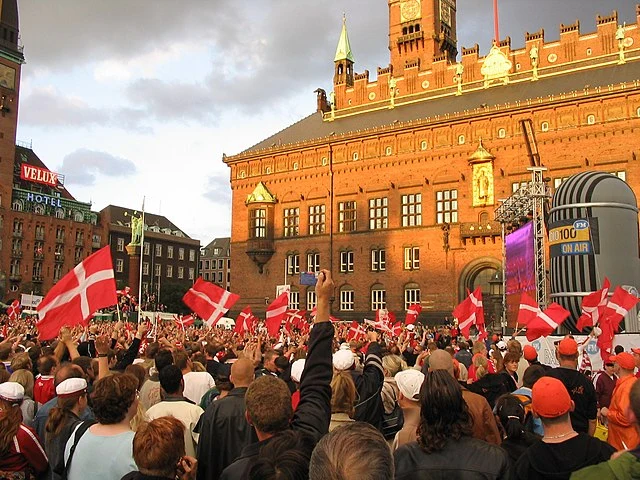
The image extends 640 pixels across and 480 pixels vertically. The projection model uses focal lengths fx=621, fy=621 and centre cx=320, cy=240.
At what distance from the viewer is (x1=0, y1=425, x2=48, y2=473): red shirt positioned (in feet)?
14.2

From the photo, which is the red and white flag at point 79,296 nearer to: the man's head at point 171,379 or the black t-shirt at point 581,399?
the man's head at point 171,379

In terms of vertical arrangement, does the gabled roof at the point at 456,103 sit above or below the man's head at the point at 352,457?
above

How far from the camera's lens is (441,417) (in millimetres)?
3676

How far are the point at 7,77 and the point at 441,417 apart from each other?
256ft

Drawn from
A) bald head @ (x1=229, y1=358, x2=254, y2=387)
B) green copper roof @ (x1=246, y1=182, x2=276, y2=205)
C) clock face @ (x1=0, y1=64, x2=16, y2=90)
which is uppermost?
clock face @ (x1=0, y1=64, x2=16, y2=90)

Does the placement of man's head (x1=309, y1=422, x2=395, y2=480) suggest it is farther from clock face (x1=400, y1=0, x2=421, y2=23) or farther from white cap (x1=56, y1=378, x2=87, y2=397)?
clock face (x1=400, y1=0, x2=421, y2=23)

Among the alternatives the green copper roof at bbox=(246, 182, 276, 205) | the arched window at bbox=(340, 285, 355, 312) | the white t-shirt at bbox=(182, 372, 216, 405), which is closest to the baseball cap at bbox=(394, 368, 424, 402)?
the white t-shirt at bbox=(182, 372, 216, 405)

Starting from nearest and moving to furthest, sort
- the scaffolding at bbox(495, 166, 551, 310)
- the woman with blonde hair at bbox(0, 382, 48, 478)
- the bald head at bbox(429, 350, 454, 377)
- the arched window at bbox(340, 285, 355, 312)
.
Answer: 1. the woman with blonde hair at bbox(0, 382, 48, 478)
2. the bald head at bbox(429, 350, 454, 377)
3. the scaffolding at bbox(495, 166, 551, 310)
4. the arched window at bbox(340, 285, 355, 312)

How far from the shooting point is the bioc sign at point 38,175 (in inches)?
2897

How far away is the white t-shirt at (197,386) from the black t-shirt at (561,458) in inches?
174

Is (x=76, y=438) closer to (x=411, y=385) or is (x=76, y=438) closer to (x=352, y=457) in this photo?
(x=411, y=385)

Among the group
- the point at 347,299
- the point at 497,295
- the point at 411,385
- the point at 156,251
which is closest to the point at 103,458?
the point at 411,385

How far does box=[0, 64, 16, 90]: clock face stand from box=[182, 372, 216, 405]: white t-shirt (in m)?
73.0

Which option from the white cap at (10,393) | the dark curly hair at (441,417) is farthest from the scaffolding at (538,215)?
the white cap at (10,393)
